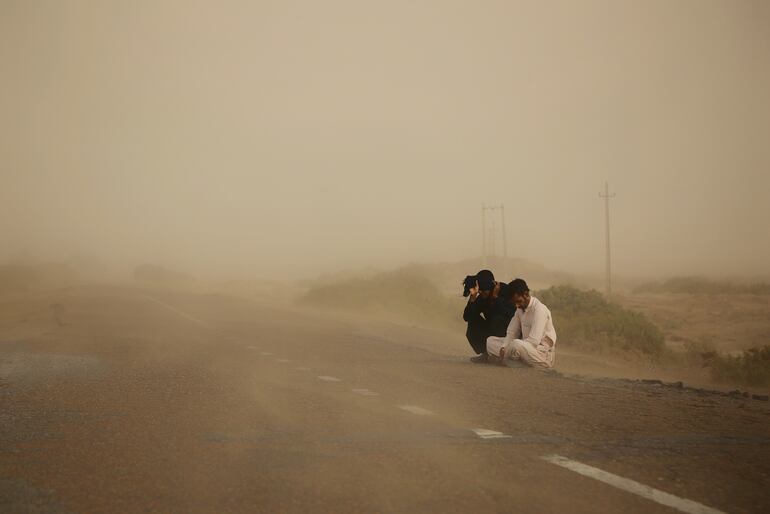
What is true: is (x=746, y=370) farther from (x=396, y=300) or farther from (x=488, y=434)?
(x=396, y=300)

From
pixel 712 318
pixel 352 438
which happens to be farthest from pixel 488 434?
pixel 712 318

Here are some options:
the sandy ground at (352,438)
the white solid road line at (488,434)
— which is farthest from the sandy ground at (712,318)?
the white solid road line at (488,434)

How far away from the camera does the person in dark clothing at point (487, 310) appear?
14023 millimetres

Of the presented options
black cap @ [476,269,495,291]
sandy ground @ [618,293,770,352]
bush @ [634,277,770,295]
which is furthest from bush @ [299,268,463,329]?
bush @ [634,277,770,295]

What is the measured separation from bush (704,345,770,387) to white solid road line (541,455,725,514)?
10.6m

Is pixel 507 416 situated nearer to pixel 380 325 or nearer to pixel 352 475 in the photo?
pixel 352 475

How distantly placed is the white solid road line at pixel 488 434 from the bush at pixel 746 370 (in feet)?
31.9

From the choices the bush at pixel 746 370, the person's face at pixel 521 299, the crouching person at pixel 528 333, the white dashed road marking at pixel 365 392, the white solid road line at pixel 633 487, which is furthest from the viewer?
the bush at pixel 746 370

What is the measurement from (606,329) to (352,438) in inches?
632

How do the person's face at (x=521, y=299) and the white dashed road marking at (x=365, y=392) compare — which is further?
the person's face at (x=521, y=299)

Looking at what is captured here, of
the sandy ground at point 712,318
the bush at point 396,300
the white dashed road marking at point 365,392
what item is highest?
the white dashed road marking at point 365,392

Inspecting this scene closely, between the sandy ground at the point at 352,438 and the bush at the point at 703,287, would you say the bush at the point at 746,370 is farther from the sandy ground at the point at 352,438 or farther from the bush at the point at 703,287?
the bush at the point at 703,287

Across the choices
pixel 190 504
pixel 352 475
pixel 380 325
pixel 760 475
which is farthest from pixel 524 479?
pixel 380 325

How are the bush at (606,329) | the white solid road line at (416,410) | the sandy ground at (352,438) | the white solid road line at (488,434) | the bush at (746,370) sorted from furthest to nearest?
the bush at (606,329), the bush at (746,370), the white solid road line at (416,410), the white solid road line at (488,434), the sandy ground at (352,438)
